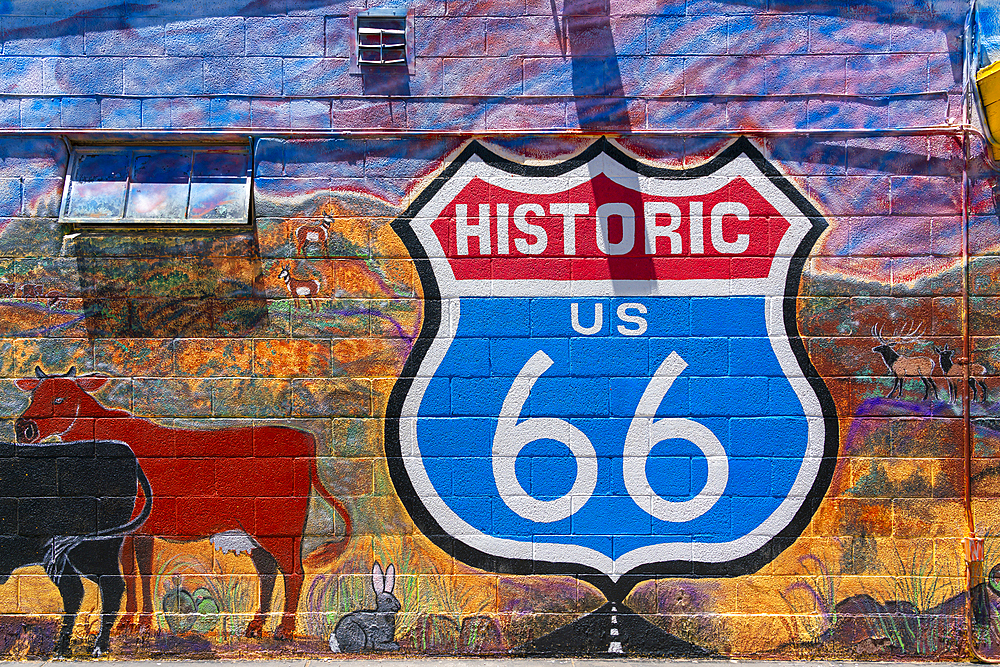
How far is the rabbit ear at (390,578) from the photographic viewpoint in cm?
372

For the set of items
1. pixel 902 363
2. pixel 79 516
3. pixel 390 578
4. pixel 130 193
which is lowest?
pixel 390 578

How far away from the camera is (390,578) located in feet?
12.2

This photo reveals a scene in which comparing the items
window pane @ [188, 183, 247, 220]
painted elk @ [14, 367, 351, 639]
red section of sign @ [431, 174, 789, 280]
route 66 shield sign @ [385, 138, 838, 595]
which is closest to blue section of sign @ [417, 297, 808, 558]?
route 66 shield sign @ [385, 138, 838, 595]

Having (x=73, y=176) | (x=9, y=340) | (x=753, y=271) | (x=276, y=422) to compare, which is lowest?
(x=276, y=422)

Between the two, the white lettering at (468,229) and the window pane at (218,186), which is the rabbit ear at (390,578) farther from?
the window pane at (218,186)

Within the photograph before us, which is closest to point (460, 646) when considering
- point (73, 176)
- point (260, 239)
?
point (260, 239)

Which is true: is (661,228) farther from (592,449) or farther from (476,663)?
(476,663)

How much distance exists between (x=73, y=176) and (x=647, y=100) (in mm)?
3607

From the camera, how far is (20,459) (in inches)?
147

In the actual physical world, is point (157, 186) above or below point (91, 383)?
above

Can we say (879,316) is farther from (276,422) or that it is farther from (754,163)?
(276,422)

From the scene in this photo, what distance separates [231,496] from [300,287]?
1.36m

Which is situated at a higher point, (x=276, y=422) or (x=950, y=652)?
(x=276, y=422)

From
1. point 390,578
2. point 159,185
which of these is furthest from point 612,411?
point 159,185
